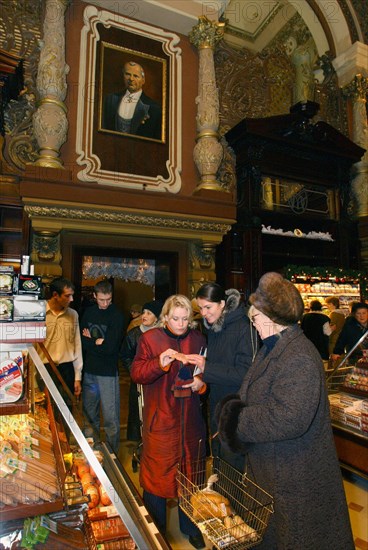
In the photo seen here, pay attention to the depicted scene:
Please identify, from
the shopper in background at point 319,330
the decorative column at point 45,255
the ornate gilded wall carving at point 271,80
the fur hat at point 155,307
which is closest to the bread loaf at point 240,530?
the fur hat at point 155,307

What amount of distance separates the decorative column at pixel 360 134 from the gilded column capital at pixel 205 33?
334cm

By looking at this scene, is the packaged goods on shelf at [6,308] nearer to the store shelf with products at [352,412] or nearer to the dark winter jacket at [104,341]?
the dark winter jacket at [104,341]

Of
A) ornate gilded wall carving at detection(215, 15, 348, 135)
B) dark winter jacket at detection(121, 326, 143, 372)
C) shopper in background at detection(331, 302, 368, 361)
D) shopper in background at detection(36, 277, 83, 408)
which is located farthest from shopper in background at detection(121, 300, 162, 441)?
ornate gilded wall carving at detection(215, 15, 348, 135)

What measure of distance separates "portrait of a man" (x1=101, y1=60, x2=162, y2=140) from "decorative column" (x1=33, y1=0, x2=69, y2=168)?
73cm

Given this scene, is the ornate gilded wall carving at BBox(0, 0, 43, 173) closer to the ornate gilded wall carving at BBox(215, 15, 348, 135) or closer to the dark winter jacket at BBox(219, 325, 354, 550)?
the ornate gilded wall carving at BBox(215, 15, 348, 135)

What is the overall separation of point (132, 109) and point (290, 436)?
5.35 meters

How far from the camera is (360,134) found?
285 inches

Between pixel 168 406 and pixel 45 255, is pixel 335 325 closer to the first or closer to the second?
pixel 168 406

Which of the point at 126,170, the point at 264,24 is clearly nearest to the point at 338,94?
the point at 264,24

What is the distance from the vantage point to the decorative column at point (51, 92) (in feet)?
14.7

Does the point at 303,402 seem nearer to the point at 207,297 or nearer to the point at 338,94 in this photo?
the point at 207,297

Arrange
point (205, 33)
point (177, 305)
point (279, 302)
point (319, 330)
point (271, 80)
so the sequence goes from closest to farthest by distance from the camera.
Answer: point (279, 302)
point (177, 305)
point (319, 330)
point (205, 33)
point (271, 80)

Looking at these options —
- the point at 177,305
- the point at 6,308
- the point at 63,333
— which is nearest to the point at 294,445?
the point at 177,305

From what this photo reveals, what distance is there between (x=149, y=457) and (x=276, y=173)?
5606 mm
